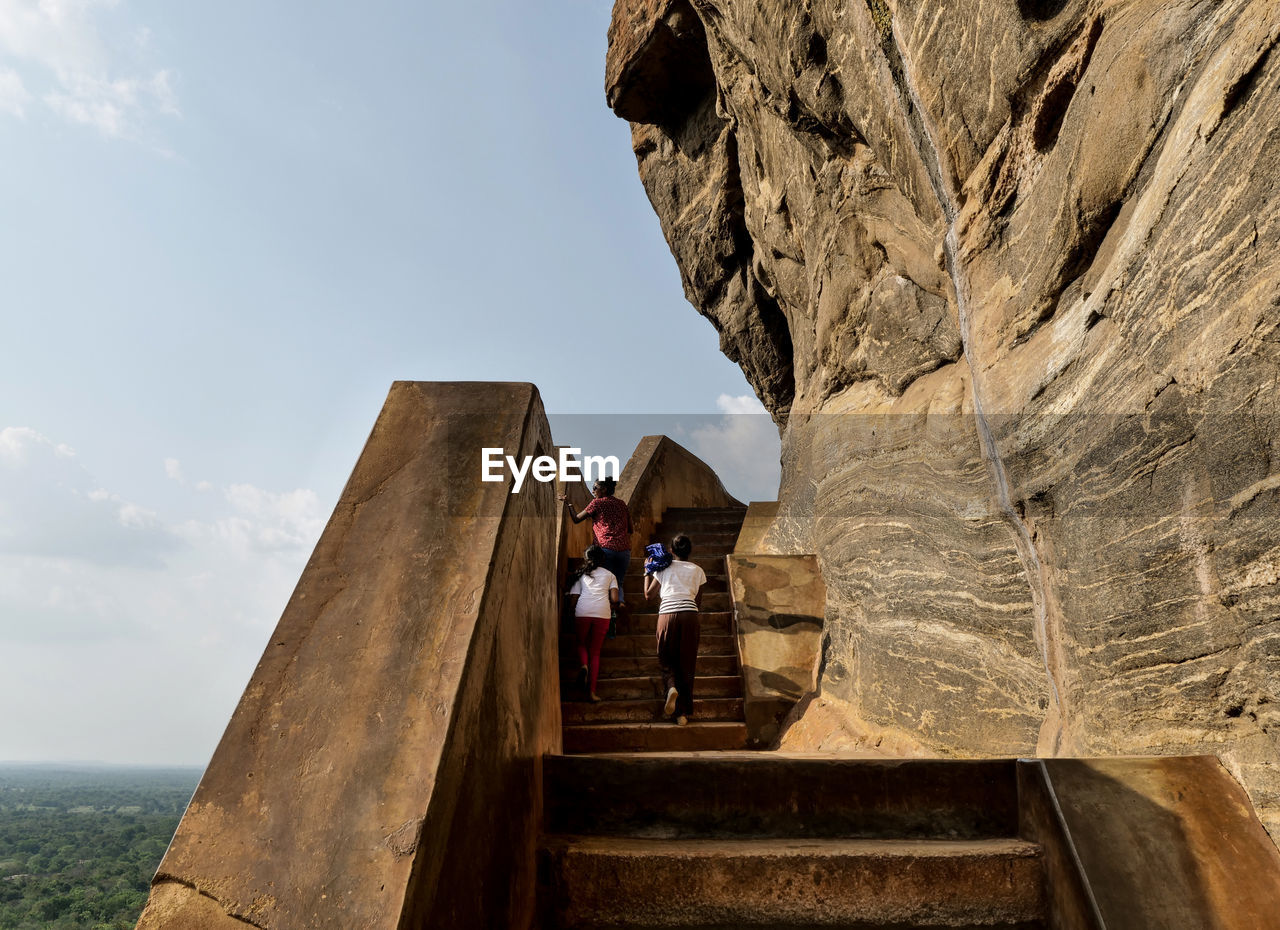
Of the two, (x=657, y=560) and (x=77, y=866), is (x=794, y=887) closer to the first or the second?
(x=657, y=560)

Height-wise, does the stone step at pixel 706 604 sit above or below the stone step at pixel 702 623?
above

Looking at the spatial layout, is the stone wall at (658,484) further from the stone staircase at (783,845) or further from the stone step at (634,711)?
the stone staircase at (783,845)

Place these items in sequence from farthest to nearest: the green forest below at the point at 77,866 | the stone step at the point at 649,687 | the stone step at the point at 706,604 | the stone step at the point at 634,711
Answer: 1. the green forest below at the point at 77,866
2. the stone step at the point at 706,604
3. the stone step at the point at 649,687
4. the stone step at the point at 634,711

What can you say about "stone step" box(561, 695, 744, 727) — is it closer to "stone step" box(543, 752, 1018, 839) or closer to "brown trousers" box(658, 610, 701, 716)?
"brown trousers" box(658, 610, 701, 716)

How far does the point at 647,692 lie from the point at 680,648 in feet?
2.41

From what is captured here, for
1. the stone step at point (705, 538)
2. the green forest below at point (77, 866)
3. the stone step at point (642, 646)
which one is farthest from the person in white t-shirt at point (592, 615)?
the green forest below at point (77, 866)

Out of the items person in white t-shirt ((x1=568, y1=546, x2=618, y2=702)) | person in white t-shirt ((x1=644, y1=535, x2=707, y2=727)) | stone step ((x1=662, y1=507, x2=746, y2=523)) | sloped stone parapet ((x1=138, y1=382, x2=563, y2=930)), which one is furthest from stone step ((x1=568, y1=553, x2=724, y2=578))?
sloped stone parapet ((x1=138, y1=382, x2=563, y2=930))

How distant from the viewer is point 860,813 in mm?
2516

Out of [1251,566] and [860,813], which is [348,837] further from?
[1251,566]

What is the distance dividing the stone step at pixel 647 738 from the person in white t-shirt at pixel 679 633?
12 cm

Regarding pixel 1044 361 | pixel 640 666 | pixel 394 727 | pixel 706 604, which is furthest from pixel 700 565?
pixel 394 727

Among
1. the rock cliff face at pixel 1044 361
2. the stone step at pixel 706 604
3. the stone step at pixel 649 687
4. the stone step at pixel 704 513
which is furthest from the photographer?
the stone step at pixel 704 513

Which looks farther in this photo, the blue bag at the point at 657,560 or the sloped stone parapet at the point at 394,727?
the blue bag at the point at 657,560

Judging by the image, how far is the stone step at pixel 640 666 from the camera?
6.00 metres
